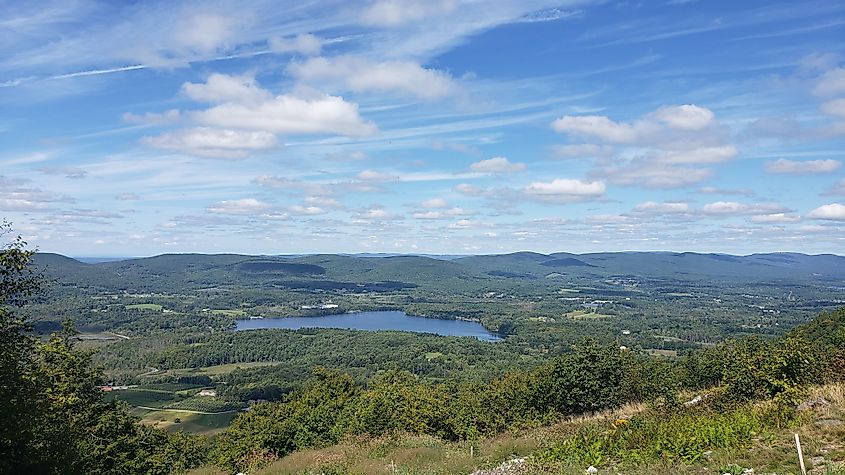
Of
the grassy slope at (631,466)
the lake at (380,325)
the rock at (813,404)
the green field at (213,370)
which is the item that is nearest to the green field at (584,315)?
the lake at (380,325)

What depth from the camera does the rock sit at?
10.8 meters

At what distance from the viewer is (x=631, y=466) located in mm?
9602

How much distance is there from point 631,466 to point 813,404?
4.76 metres

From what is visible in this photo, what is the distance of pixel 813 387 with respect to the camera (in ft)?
40.4

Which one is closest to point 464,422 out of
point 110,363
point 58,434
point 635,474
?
point 58,434

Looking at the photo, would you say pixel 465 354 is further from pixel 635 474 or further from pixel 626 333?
pixel 635 474

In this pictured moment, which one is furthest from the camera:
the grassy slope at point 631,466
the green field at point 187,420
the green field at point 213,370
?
the green field at point 213,370

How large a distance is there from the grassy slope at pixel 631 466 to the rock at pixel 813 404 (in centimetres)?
15

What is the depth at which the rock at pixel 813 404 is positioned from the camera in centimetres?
1077

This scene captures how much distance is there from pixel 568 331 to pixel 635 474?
139030 millimetres

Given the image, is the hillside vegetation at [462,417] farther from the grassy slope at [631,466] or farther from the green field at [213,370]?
the green field at [213,370]

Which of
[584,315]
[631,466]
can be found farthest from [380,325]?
[631,466]

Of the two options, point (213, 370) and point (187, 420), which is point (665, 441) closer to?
point (187, 420)

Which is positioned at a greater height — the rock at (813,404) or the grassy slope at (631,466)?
the rock at (813,404)
